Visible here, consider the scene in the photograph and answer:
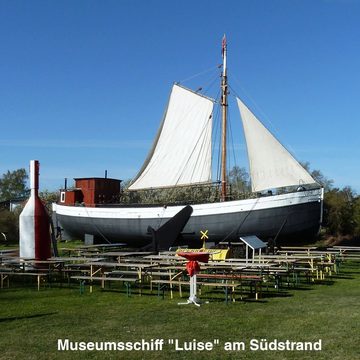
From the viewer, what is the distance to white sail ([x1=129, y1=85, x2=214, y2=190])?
1267 inches

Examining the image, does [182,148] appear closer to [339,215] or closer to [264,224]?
[264,224]

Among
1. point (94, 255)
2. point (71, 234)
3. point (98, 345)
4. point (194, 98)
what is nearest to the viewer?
point (98, 345)

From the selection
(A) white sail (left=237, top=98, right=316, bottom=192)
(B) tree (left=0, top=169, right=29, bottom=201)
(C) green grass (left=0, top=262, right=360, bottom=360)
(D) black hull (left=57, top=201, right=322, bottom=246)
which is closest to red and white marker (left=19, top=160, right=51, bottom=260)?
(C) green grass (left=0, top=262, right=360, bottom=360)

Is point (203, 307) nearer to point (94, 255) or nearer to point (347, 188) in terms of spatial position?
point (94, 255)

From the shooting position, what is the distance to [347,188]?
34938mm

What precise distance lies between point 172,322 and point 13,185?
7295 centimetres

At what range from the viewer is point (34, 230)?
15.9 meters

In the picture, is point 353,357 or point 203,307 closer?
point 353,357

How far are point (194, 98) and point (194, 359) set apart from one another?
28.1 metres

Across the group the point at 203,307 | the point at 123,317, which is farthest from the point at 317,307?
the point at 123,317

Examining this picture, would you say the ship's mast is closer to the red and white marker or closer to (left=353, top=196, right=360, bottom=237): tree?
(left=353, top=196, right=360, bottom=237): tree

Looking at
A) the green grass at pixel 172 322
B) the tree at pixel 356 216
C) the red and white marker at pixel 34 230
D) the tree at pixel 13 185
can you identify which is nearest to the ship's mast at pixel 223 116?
the tree at pixel 356 216

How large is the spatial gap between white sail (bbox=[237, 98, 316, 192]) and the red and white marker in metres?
14.7

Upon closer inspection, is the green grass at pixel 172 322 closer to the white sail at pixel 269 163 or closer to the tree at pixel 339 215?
the white sail at pixel 269 163
